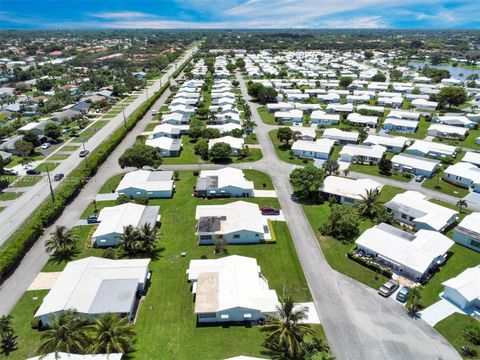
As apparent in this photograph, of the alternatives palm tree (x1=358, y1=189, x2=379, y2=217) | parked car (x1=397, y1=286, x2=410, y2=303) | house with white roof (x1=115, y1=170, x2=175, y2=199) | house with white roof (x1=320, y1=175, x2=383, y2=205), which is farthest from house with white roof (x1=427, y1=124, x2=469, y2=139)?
house with white roof (x1=115, y1=170, x2=175, y2=199)

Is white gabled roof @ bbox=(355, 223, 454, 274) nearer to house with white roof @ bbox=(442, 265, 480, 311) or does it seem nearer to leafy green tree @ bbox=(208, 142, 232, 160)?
house with white roof @ bbox=(442, 265, 480, 311)

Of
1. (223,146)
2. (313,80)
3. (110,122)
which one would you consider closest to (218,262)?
(223,146)

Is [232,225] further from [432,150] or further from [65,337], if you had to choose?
[432,150]

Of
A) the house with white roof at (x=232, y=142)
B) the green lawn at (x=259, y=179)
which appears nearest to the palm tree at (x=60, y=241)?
the green lawn at (x=259, y=179)

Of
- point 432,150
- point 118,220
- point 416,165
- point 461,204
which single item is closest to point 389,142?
point 432,150

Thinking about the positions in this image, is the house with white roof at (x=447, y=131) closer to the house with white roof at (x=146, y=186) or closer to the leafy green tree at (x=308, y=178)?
the leafy green tree at (x=308, y=178)

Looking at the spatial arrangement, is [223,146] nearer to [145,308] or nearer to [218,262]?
[218,262]
